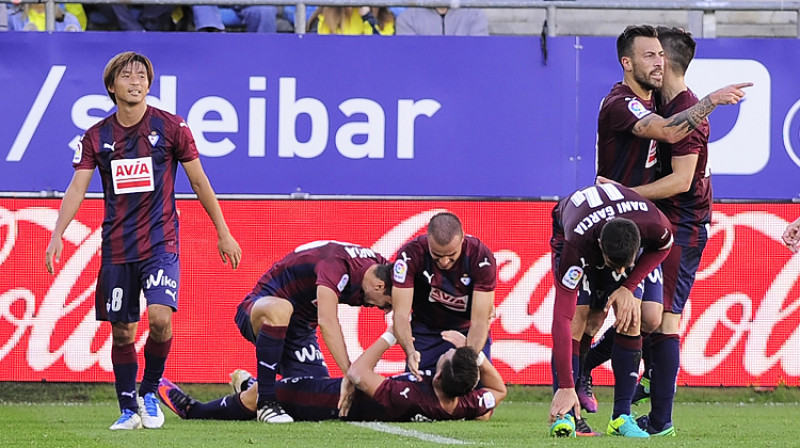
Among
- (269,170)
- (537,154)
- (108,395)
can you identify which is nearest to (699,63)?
(537,154)

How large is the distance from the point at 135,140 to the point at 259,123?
2708 mm

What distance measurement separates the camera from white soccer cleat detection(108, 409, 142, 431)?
803 centimetres

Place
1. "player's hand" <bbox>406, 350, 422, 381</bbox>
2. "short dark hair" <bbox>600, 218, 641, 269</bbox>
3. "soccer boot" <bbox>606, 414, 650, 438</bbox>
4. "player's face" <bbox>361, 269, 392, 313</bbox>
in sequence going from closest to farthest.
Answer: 1. "short dark hair" <bbox>600, 218, 641, 269</bbox>
2. "soccer boot" <bbox>606, 414, 650, 438</bbox>
3. "player's hand" <bbox>406, 350, 422, 381</bbox>
4. "player's face" <bbox>361, 269, 392, 313</bbox>

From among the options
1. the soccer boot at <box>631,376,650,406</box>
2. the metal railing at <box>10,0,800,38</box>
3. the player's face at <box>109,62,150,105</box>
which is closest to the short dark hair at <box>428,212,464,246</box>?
the soccer boot at <box>631,376,650,406</box>

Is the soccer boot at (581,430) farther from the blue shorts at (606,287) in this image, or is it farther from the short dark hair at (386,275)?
the short dark hair at (386,275)

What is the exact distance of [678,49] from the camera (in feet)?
26.3

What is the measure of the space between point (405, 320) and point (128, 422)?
5.45ft

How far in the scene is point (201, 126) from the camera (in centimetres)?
1077

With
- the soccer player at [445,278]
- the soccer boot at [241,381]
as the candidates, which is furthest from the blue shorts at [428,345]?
the soccer boot at [241,381]

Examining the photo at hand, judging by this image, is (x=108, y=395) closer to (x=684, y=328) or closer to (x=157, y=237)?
(x=157, y=237)

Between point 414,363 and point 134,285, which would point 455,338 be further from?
point 134,285

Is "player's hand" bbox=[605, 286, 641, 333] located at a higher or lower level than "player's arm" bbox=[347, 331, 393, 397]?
higher

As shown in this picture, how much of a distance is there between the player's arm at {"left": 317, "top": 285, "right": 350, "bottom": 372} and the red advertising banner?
1742mm

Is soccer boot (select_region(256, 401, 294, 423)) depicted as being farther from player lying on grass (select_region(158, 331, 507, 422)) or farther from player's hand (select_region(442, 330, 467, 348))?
player's hand (select_region(442, 330, 467, 348))
